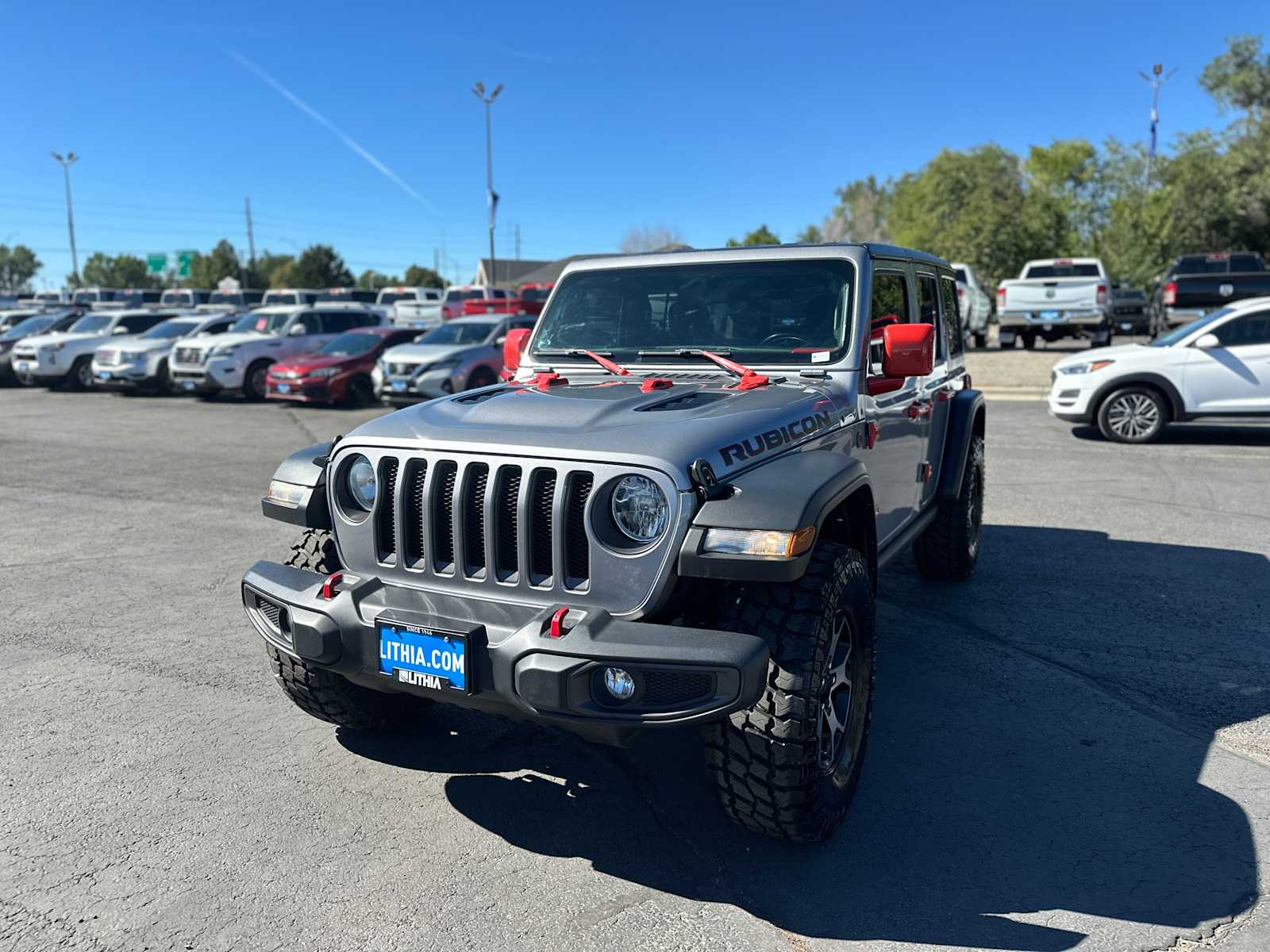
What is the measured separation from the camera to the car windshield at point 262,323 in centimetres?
1980

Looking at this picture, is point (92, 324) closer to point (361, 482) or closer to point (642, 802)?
point (361, 482)

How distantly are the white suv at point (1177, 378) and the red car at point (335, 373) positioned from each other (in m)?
11.3

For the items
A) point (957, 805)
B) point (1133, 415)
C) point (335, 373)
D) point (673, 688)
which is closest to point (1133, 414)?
point (1133, 415)

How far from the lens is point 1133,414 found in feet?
37.3

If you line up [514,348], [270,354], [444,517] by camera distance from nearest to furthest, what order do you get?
[444,517]
[514,348]
[270,354]

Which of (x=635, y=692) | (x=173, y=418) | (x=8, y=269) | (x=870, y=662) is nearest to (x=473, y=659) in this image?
(x=635, y=692)

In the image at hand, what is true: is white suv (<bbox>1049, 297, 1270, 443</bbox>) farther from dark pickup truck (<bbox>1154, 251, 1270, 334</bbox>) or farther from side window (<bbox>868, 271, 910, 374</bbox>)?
dark pickup truck (<bbox>1154, 251, 1270, 334</bbox>)

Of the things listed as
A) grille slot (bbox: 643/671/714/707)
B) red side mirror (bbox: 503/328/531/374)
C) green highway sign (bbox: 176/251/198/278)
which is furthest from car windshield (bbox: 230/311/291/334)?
green highway sign (bbox: 176/251/198/278)

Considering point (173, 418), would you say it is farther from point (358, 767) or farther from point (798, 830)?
point (798, 830)

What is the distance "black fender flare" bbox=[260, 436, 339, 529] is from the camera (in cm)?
352

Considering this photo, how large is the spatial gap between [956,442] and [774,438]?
9.18 feet

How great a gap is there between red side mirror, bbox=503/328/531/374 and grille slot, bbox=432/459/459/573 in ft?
5.60

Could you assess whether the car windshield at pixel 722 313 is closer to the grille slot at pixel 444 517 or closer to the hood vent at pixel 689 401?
the hood vent at pixel 689 401

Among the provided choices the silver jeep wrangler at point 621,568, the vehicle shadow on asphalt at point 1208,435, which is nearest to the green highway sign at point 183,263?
the vehicle shadow on asphalt at point 1208,435
